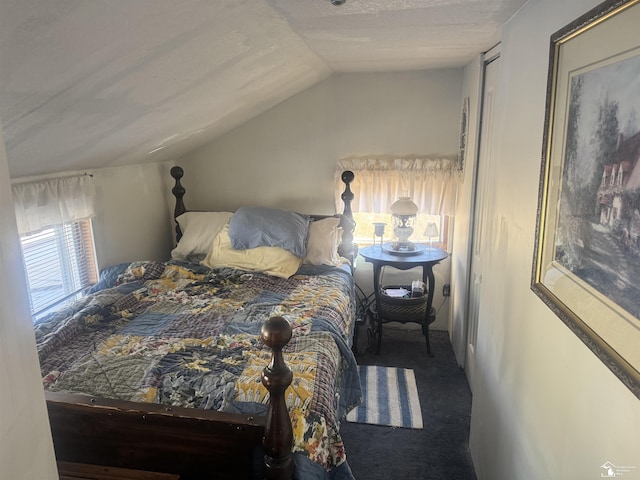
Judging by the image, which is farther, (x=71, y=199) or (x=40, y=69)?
(x=71, y=199)

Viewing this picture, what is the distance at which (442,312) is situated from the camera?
140 inches

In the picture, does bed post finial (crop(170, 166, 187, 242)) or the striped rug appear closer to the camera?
the striped rug

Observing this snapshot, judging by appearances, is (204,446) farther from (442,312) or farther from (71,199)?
(442,312)

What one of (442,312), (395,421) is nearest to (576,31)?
(395,421)

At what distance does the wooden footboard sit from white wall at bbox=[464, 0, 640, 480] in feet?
2.45

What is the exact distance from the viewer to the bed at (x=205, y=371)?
1.40 meters

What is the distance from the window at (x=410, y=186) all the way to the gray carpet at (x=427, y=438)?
1109 millimetres

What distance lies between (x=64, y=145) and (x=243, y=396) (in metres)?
1.38

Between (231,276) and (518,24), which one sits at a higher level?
(518,24)

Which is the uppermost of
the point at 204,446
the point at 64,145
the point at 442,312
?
the point at 64,145

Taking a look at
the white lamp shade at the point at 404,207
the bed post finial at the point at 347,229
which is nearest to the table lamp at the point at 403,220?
the white lamp shade at the point at 404,207

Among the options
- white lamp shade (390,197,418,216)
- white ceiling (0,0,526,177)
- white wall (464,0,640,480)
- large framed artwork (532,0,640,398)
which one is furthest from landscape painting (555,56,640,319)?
white lamp shade (390,197,418,216)

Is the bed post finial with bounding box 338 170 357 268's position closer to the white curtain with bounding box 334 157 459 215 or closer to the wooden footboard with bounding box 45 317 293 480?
the white curtain with bounding box 334 157 459 215

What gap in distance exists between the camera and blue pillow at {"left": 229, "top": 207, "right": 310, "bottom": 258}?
9.66 feet
